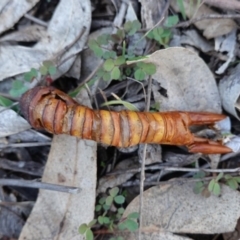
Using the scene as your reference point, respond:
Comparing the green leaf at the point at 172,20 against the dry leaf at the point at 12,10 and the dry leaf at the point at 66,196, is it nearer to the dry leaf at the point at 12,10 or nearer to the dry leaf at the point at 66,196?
the dry leaf at the point at 66,196

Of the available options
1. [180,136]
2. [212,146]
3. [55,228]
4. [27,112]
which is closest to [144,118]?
[180,136]

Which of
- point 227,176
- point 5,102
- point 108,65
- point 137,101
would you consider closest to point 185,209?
point 227,176

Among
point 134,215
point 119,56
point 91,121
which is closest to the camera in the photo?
point 91,121

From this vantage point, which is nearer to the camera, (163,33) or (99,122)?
(99,122)

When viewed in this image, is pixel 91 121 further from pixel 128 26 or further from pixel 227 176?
pixel 227 176

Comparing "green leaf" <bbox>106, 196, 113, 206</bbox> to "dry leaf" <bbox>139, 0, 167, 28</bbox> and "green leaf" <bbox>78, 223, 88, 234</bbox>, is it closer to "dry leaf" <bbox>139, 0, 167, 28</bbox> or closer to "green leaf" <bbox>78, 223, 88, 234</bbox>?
"green leaf" <bbox>78, 223, 88, 234</bbox>

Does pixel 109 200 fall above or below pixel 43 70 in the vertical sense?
below
